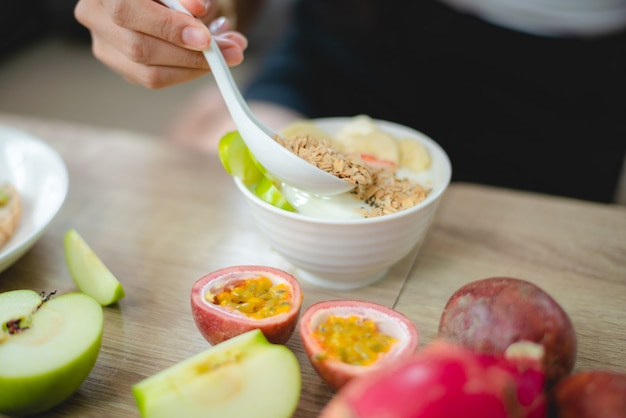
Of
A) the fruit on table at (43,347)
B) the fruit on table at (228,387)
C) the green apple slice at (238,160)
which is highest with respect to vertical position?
the green apple slice at (238,160)

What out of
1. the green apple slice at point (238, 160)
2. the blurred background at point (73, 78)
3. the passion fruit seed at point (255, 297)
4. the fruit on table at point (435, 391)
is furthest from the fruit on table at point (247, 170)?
the blurred background at point (73, 78)

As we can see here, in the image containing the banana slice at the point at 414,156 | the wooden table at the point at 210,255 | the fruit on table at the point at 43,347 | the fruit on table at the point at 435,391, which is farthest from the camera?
the banana slice at the point at 414,156

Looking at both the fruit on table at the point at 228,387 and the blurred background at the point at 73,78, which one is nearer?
the fruit on table at the point at 228,387

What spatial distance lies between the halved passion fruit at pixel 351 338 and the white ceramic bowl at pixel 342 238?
0.09 meters

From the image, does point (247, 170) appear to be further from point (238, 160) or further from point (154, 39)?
point (154, 39)

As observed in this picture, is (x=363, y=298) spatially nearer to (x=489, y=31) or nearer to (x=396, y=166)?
(x=396, y=166)

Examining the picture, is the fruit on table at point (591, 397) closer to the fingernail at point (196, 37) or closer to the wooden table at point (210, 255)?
the wooden table at point (210, 255)

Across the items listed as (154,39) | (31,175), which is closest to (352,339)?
(154,39)

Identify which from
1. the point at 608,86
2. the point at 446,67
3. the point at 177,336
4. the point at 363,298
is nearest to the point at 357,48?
the point at 446,67

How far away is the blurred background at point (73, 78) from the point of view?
2.62 meters

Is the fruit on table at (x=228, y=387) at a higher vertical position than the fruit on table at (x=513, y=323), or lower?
lower

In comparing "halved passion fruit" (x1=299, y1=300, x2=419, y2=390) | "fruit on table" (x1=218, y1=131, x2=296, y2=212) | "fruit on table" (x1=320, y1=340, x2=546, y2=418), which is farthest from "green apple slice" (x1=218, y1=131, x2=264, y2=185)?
"fruit on table" (x1=320, y1=340, x2=546, y2=418)

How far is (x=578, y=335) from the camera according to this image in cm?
72

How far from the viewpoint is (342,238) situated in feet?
2.30
